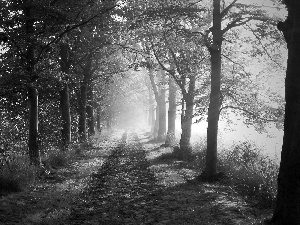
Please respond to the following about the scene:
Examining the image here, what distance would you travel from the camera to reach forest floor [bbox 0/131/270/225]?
682 centimetres

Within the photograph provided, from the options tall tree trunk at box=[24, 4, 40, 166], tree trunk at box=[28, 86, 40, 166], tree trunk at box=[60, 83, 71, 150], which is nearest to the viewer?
tall tree trunk at box=[24, 4, 40, 166]

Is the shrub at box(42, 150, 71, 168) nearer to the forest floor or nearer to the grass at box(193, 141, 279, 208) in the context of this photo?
the forest floor

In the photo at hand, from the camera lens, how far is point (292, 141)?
5.66 metres

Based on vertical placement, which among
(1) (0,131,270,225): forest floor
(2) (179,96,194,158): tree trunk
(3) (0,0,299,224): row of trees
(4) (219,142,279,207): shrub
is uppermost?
(3) (0,0,299,224): row of trees

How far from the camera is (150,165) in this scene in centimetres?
1445

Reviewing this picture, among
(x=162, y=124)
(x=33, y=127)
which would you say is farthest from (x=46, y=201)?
(x=162, y=124)

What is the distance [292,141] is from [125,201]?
4.93m

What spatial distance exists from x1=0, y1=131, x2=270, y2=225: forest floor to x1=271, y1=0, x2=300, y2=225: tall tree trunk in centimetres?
97

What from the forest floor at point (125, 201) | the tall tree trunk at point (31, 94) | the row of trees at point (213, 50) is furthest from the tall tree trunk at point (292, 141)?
the tall tree trunk at point (31, 94)

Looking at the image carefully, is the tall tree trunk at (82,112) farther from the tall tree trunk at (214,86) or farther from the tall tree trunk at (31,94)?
the tall tree trunk at (214,86)

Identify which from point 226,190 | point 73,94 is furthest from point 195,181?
point 73,94

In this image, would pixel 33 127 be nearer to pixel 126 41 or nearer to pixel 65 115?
pixel 126 41

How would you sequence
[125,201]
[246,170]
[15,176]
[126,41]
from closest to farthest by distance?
1. [125,201]
2. [15,176]
3. [246,170]
4. [126,41]

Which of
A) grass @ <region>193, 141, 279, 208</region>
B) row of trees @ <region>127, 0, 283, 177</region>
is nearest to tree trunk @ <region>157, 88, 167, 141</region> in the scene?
row of trees @ <region>127, 0, 283, 177</region>
